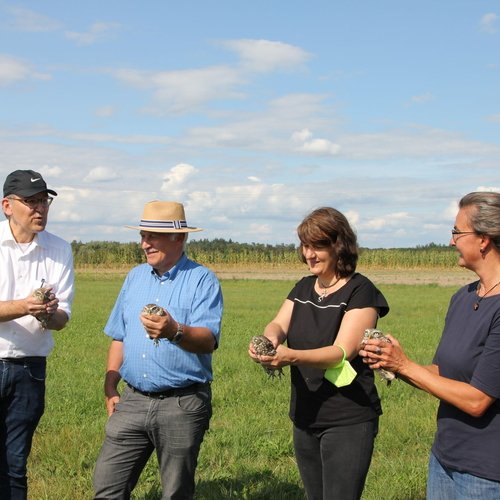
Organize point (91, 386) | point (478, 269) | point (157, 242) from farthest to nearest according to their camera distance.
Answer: point (91, 386), point (157, 242), point (478, 269)

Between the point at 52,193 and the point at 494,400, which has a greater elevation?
the point at 52,193

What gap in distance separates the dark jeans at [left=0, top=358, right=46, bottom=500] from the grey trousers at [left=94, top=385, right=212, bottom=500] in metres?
0.60

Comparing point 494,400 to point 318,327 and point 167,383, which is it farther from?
point 167,383

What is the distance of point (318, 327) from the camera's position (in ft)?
14.0

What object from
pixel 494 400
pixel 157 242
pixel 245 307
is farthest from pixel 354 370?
pixel 245 307

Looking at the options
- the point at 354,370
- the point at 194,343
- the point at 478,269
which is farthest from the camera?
the point at 194,343

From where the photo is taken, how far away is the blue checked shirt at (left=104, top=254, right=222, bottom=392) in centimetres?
457

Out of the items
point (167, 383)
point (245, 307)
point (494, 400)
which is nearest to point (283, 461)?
point (167, 383)

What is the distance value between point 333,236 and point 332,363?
30.1 inches

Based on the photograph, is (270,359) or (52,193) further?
(52,193)

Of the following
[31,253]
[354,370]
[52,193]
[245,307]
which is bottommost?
[245,307]

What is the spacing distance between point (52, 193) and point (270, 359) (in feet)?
6.84

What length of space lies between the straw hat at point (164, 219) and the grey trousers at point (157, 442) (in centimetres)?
107

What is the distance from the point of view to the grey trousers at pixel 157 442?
14.9ft
